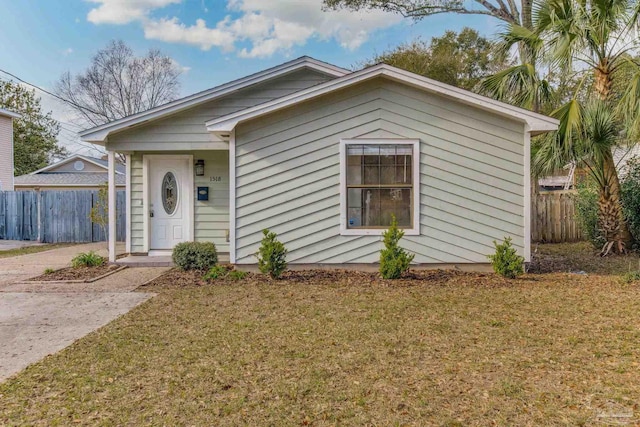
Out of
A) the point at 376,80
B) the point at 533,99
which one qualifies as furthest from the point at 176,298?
the point at 533,99

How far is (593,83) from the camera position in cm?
962

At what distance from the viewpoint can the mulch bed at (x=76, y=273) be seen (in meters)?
7.77

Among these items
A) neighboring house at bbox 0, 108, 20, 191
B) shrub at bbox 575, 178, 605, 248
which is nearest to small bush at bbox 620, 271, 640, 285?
shrub at bbox 575, 178, 605, 248

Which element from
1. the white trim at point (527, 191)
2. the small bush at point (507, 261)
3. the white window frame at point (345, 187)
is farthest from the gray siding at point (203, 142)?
the small bush at point (507, 261)

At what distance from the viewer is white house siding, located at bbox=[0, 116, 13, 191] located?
19.7 m

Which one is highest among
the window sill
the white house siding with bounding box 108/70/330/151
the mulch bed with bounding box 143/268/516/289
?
the white house siding with bounding box 108/70/330/151

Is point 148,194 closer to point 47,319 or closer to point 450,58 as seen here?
point 47,319

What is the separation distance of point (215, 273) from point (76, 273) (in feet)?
9.26

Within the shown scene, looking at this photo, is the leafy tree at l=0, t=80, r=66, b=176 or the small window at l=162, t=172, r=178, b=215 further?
the leafy tree at l=0, t=80, r=66, b=176

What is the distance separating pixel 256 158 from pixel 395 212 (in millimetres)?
2721

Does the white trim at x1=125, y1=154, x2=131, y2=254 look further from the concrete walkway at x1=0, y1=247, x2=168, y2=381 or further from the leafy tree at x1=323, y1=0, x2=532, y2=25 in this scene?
the leafy tree at x1=323, y1=0, x2=532, y2=25

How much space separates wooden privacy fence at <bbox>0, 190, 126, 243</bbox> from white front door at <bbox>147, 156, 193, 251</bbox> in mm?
5568

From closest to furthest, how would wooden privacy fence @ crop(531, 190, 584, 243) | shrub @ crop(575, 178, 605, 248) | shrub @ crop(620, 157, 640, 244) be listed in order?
shrub @ crop(620, 157, 640, 244)
shrub @ crop(575, 178, 605, 248)
wooden privacy fence @ crop(531, 190, 584, 243)

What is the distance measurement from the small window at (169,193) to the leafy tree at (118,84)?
19.5m
